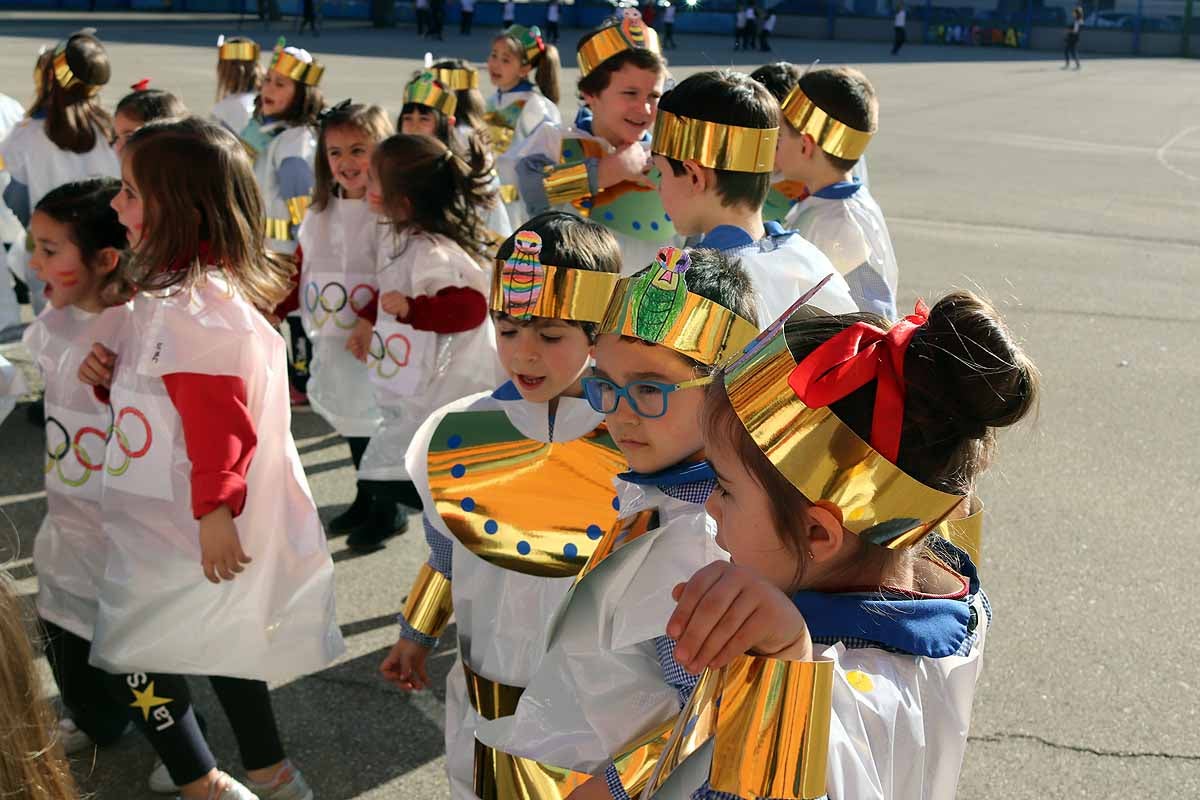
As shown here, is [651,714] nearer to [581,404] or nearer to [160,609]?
[581,404]

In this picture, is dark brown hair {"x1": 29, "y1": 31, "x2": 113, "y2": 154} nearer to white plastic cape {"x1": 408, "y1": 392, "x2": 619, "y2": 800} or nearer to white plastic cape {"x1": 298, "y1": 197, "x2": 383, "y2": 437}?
white plastic cape {"x1": 298, "y1": 197, "x2": 383, "y2": 437}

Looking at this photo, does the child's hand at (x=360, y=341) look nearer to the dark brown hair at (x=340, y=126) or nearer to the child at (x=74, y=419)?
the dark brown hair at (x=340, y=126)

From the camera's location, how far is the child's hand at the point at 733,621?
1307mm

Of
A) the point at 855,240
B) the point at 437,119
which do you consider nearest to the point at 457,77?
the point at 437,119

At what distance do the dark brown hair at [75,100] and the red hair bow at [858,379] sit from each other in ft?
18.7

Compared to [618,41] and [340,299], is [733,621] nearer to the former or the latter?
[340,299]

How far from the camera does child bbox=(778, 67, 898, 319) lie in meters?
4.19

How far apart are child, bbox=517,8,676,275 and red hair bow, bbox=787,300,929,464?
10.9 feet

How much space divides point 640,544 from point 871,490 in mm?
597

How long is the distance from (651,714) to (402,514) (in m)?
3.17

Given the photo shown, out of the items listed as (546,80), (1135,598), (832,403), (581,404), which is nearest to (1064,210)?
(546,80)

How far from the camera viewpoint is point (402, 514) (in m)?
4.96

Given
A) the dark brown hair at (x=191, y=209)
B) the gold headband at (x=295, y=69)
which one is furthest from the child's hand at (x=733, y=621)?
the gold headband at (x=295, y=69)

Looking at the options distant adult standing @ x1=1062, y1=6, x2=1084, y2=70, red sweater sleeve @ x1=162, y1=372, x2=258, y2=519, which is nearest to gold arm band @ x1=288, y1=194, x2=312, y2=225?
red sweater sleeve @ x1=162, y1=372, x2=258, y2=519
